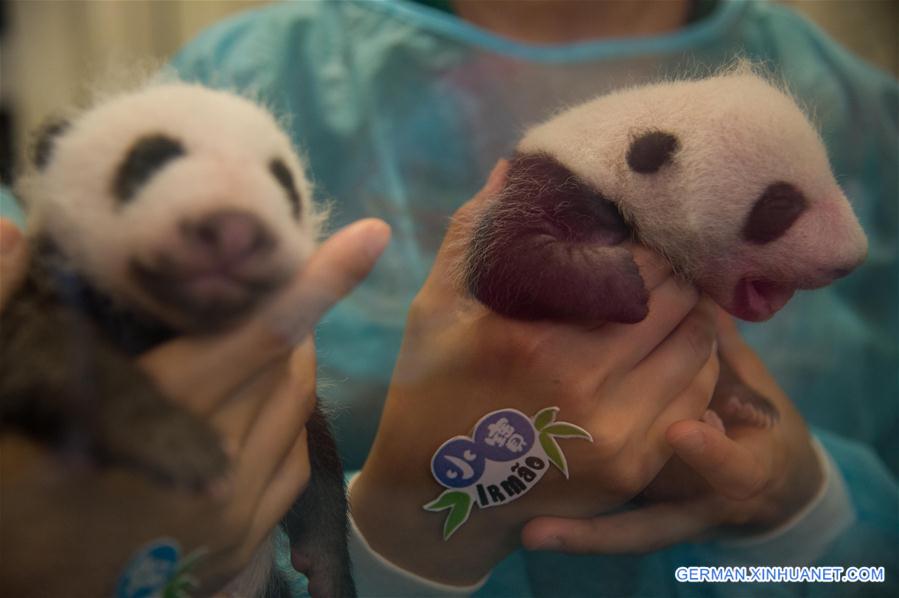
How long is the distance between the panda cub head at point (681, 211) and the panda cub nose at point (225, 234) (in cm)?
42

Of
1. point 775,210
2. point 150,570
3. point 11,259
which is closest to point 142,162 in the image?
point 11,259

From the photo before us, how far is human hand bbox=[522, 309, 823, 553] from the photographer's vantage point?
111 cm

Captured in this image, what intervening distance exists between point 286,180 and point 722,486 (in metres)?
0.80

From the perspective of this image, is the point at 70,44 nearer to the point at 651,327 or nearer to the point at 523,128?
the point at 523,128

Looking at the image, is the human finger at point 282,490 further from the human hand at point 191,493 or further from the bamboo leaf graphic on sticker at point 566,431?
the bamboo leaf graphic on sticker at point 566,431

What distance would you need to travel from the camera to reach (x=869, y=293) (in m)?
1.23

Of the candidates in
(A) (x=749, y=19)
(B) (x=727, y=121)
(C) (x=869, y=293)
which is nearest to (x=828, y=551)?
(C) (x=869, y=293)

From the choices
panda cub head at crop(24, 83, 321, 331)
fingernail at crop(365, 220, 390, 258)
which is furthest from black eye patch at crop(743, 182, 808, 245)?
panda cub head at crop(24, 83, 321, 331)

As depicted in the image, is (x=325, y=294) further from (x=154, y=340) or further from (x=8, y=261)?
(x=8, y=261)

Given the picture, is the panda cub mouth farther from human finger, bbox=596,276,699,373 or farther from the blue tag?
human finger, bbox=596,276,699,373

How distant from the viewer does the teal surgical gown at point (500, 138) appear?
106 cm

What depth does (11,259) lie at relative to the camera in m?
0.81

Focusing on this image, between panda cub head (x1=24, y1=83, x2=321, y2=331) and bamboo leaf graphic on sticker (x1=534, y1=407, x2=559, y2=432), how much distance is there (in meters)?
0.42

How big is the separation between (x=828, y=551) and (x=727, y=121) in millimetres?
732
